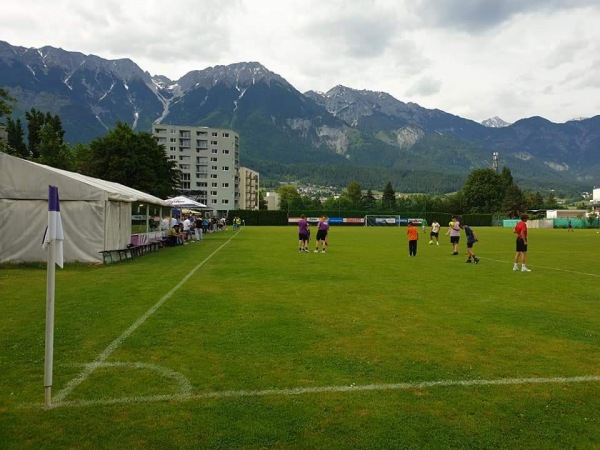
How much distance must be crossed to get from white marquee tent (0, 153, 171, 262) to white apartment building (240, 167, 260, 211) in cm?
14607

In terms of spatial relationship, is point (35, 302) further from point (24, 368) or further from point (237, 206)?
point (237, 206)

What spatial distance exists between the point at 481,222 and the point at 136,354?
94.9m

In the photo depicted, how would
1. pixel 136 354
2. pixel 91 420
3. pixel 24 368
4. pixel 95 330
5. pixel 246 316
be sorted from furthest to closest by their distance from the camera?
pixel 246 316
pixel 95 330
pixel 136 354
pixel 24 368
pixel 91 420

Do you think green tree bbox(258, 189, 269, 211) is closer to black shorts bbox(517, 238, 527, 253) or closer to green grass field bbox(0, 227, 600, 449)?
black shorts bbox(517, 238, 527, 253)

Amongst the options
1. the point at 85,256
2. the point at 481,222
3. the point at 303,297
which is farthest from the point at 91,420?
the point at 481,222

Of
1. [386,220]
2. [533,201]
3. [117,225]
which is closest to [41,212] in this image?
[117,225]

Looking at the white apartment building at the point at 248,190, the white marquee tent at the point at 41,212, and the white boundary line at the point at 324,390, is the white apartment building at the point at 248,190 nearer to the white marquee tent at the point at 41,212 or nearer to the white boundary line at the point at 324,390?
the white marquee tent at the point at 41,212

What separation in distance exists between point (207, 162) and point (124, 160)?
104m

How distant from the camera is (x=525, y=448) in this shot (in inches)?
157

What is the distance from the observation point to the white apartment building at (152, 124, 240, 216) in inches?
5689

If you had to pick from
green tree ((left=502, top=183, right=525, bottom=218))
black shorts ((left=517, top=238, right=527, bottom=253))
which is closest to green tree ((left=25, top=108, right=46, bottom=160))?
black shorts ((left=517, top=238, right=527, bottom=253))

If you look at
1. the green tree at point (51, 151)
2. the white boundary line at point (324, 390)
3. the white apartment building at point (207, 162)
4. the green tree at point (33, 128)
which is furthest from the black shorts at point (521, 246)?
the white apartment building at point (207, 162)

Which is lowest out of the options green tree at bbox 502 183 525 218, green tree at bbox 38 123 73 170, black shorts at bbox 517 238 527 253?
black shorts at bbox 517 238 527 253

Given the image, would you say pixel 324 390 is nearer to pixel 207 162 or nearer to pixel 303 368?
pixel 303 368
